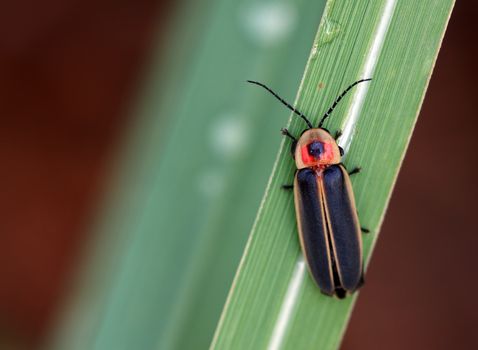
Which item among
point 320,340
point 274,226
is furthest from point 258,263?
point 320,340

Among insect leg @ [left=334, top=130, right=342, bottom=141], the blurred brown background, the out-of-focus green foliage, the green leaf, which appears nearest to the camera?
the green leaf

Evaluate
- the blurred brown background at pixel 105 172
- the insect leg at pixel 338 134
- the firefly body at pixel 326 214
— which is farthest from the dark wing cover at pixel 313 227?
the blurred brown background at pixel 105 172

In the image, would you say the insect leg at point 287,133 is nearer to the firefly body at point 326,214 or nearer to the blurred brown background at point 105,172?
the firefly body at point 326,214

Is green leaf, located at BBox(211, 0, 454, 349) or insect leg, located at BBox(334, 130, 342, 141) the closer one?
green leaf, located at BBox(211, 0, 454, 349)

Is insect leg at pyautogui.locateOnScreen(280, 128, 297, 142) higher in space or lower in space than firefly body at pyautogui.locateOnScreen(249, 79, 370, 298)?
higher

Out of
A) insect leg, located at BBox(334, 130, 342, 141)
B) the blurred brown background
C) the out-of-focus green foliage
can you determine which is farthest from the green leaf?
the blurred brown background

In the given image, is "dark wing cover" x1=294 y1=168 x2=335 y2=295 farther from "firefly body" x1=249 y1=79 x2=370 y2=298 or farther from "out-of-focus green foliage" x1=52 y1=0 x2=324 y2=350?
"out-of-focus green foliage" x1=52 y1=0 x2=324 y2=350
